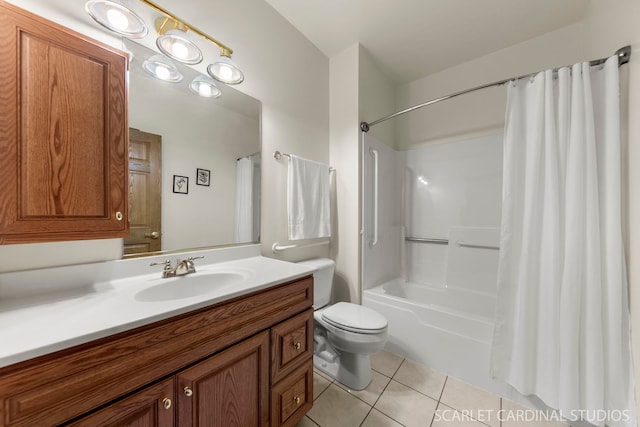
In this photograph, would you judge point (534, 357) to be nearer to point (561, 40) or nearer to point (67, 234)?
point (67, 234)

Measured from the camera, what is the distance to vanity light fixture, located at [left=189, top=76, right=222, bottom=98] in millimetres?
1217

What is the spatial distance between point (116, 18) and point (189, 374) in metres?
1.34

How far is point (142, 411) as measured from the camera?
2.03 feet

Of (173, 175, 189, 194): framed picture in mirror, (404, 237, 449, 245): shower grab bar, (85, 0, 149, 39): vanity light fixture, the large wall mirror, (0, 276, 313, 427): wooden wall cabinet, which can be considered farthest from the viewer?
(404, 237, 449, 245): shower grab bar

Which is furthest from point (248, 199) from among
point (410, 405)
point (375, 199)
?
point (410, 405)

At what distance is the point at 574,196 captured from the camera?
3.58ft

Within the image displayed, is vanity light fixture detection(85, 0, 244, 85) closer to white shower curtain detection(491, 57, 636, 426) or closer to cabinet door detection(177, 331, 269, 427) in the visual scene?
cabinet door detection(177, 331, 269, 427)

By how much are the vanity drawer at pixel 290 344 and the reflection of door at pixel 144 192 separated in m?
0.71

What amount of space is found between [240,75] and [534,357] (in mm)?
2209

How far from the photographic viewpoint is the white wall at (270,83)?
2.98ft

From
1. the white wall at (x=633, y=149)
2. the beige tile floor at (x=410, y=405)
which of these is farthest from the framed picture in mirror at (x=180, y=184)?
the white wall at (x=633, y=149)

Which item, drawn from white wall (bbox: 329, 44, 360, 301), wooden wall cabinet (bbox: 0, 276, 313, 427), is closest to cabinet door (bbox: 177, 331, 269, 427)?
wooden wall cabinet (bbox: 0, 276, 313, 427)

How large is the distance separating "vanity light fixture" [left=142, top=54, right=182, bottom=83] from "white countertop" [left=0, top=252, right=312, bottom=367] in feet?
3.12

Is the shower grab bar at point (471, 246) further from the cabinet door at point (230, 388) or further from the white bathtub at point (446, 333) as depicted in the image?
the cabinet door at point (230, 388)
